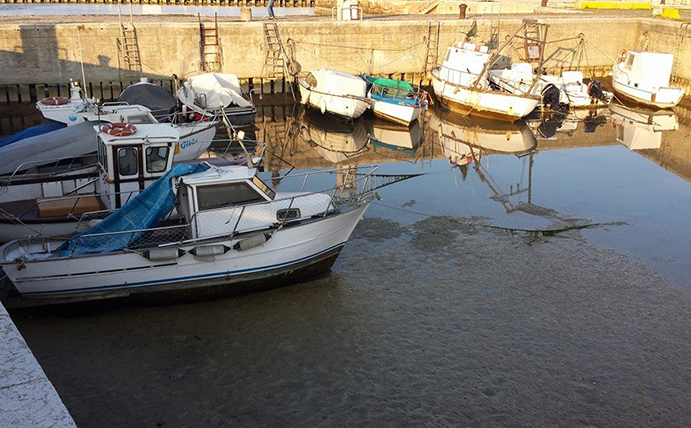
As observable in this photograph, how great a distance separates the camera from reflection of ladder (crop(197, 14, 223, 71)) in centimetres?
3444

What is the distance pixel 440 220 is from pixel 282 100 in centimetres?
1827

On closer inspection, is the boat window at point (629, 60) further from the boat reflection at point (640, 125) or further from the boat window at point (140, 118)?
the boat window at point (140, 118)

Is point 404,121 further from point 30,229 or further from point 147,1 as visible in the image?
point 147,1

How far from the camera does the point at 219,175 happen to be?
13672 millimetres

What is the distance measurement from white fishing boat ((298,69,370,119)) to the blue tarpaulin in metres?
16.9

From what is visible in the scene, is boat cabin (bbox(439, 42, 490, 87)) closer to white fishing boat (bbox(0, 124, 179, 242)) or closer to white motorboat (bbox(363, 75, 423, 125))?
white motorboat (bbox(363, 75, 423, 125))

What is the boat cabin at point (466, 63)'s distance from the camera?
107 feet

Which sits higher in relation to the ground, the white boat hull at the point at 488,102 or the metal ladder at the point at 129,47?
the metal ladder at the point at 129,47

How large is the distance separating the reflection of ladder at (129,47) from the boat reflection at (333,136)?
8.80 m

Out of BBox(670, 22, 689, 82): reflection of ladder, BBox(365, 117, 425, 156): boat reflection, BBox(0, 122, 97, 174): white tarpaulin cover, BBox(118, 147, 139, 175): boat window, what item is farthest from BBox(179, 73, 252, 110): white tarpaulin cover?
BBox(670, 22, 689, 82): reflection of ladder

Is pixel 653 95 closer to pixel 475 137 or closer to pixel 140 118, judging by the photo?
pixel 475 137

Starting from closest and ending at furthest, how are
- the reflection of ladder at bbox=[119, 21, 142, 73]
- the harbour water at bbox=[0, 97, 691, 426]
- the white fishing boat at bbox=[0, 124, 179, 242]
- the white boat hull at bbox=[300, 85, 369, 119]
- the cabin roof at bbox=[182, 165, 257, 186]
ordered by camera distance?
the harbour water at bbox=[0, 97, 691, 426] < the cabin roof at bbox=[182, 165, 257, 186] < the white fishing boat at bbox=[0, 124, 179, 242] < the white boat hull at bbox=[300, 85, 369, 119] < the reflection of ladder at bbox=[119, 21, 142, 73]

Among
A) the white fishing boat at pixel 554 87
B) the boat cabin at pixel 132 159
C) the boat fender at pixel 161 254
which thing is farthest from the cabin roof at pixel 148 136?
the white fishing boat at pixel 554 87

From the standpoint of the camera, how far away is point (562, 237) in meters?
17.4
